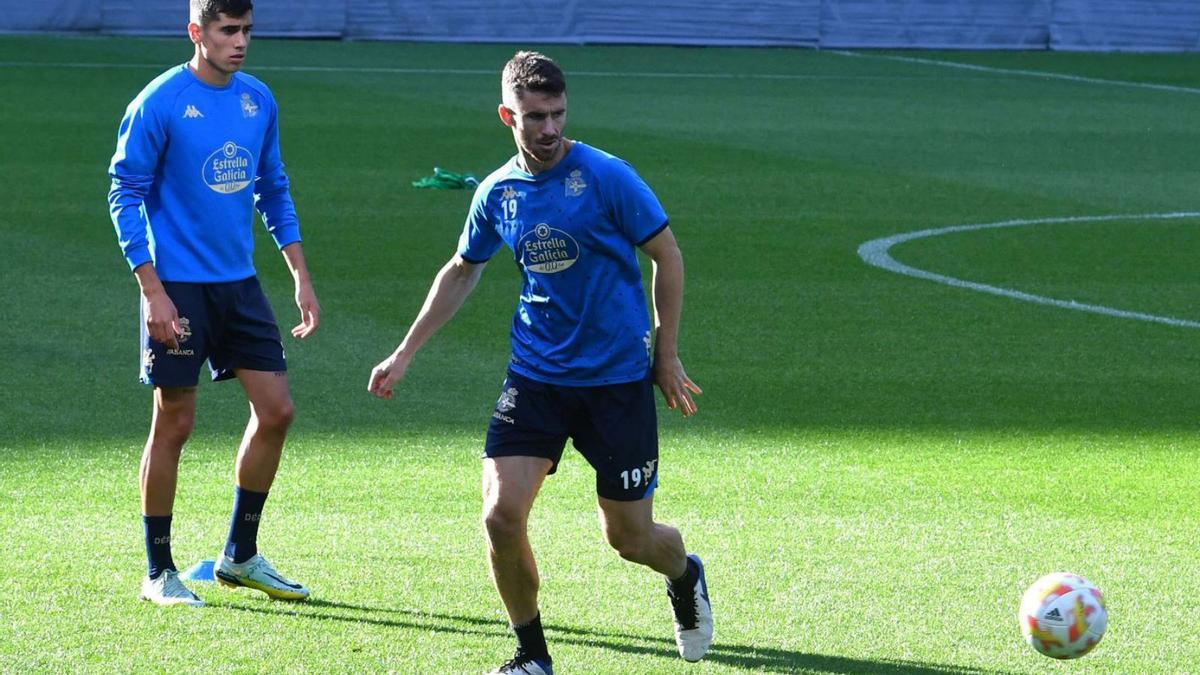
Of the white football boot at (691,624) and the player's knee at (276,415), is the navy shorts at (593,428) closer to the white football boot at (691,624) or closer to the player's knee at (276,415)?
the white football boot at (691,624)

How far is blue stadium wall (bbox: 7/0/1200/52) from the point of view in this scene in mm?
32625

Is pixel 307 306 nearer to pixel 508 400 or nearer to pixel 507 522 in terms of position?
pixel 508 400

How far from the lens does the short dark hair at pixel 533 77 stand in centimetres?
498

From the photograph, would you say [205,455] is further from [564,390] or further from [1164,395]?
[1164,395]

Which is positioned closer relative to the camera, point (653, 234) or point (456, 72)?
point (653, 234)

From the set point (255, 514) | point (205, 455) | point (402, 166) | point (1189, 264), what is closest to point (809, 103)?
point (402, 166)

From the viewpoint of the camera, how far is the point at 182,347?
5805 mm

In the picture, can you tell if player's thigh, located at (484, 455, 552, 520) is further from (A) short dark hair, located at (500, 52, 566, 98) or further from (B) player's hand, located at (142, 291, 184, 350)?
(B) player's hand, located at (142, 291, 184, 350)

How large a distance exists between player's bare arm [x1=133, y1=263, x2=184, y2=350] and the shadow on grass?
2.94 feet

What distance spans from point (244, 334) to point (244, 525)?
61 centimetres

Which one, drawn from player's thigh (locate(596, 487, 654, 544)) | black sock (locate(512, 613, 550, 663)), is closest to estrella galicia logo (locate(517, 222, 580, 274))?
player's thigh (locate(596, 487, 654, 544))

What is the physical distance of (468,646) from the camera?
5.54 m

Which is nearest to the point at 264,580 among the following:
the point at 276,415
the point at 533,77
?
the point at 276,415

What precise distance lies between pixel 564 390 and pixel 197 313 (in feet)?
4.29
